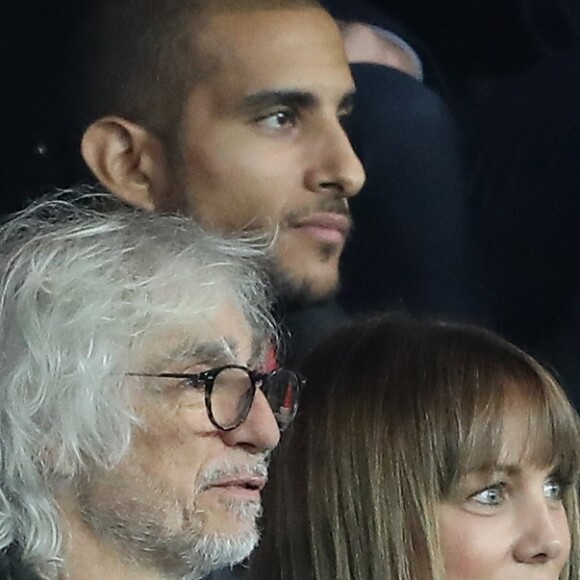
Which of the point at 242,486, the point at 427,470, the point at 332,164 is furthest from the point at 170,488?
the point at 332,164

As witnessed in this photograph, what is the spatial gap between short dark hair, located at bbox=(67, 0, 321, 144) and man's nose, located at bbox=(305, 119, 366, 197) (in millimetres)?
98

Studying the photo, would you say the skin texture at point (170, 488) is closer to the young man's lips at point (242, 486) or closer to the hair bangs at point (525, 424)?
the young man's lips at point (242, 486)

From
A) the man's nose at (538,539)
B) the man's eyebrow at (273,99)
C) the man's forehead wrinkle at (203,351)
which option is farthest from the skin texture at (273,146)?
the man's nose at (538,539)

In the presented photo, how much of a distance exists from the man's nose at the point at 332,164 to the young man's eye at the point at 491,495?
24 centimetres

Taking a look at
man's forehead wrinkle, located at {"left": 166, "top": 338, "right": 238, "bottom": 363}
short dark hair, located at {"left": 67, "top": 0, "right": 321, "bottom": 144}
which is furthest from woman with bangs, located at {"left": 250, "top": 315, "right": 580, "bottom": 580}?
short dark hair, located at {"left": 67, "top": 0, "right": 321, "bottom": 144}

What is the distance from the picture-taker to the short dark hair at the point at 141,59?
1.01 metres

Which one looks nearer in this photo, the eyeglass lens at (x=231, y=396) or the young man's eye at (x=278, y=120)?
the eyeglass lens at (x=231, y=396)

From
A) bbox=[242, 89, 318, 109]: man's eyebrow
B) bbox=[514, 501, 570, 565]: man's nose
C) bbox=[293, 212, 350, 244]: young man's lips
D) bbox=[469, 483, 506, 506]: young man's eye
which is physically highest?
bbox=[242, 89, 318, 109]: man's eyebrow

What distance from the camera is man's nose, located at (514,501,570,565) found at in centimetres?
97

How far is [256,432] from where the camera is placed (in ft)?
3.05

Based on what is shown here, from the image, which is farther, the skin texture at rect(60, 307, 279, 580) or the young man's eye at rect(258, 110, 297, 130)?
the young man's eye at rect(258, 110, 297, 130)

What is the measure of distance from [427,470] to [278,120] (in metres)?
0.28

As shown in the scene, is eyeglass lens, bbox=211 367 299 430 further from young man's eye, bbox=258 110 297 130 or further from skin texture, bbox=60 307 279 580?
young man's eye, bbox=258 110 297 130

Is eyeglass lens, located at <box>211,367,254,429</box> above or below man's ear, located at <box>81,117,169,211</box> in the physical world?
below
